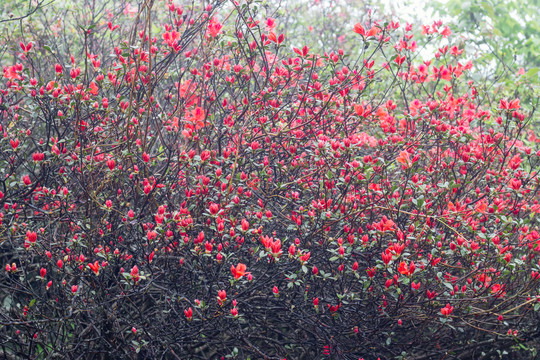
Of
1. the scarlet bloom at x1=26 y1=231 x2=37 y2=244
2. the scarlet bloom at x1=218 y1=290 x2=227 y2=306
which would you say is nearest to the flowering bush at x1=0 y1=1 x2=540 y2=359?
the scarlet bloom at x1=26 y1=231 x2=37 y2=244

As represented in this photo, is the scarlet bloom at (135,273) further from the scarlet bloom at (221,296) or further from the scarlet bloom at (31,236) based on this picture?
the scarlet bloom at (31,236)

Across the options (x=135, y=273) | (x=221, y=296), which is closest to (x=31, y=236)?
(x=135, y=273)

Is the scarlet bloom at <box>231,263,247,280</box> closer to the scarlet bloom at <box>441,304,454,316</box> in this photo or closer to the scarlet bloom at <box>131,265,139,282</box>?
the scarlet bloom at <box>131,265,139,282</box>

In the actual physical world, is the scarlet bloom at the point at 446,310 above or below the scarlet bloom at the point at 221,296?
above

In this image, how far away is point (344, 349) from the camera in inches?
122

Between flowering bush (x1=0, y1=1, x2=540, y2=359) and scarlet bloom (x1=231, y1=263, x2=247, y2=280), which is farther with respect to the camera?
flowering bush (x1=0, y1=1, x2=540, y2=359)

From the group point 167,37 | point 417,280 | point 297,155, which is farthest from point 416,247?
point 167,37

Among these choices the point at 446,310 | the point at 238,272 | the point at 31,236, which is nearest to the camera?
the point at 238,272

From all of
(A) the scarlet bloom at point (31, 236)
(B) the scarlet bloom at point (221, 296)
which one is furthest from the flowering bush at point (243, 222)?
(B) the scarlet bloom at point (221, 296)

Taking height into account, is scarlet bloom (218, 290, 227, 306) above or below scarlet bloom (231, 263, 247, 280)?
below

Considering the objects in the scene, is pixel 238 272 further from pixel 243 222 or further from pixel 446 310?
pixel 446 310

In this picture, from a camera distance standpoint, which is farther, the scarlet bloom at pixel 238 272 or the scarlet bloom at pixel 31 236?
the scarlet bloom at pixel 31 236

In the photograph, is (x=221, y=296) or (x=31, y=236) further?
(x=31, y=236)

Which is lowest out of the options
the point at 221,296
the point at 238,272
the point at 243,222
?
the point at 221,296
